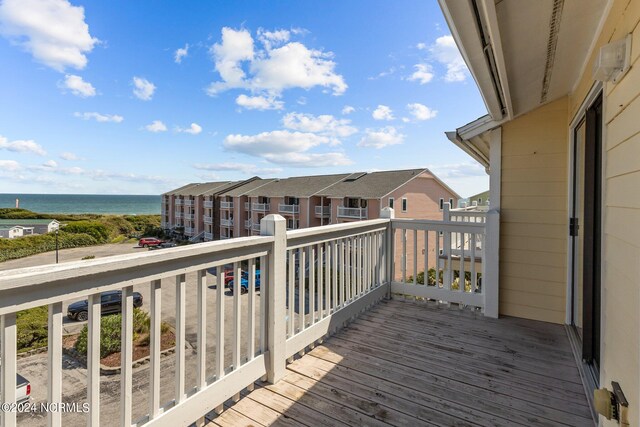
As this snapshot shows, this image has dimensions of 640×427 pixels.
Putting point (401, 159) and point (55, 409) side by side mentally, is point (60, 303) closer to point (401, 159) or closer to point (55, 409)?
point (55, 409)

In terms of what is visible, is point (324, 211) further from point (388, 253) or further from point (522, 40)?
point (522, 40)

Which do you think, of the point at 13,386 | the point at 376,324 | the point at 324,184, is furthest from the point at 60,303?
the point at 324,184

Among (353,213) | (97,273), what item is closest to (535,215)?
(97,273)

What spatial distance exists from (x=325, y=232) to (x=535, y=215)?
2249 mm

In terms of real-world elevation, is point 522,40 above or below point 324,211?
above

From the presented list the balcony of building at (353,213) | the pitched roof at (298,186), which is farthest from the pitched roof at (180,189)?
the balcony of building at (353,213)

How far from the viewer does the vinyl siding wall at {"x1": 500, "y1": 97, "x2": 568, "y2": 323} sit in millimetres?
2928

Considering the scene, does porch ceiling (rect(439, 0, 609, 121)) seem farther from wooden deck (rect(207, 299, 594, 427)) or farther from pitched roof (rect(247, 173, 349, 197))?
pitched roof (rect(247, 173, 349, 197))

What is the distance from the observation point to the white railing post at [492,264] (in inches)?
122

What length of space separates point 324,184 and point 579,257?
1800 centimetres

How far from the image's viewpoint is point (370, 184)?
18062 mm

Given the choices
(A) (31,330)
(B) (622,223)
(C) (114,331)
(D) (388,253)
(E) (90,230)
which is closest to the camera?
(B) (622,223)

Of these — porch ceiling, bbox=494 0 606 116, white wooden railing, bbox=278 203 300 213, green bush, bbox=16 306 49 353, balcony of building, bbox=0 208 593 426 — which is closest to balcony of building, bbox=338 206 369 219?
white wooden railing, bbox=278 203 300 213

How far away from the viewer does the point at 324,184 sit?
2027 cm
